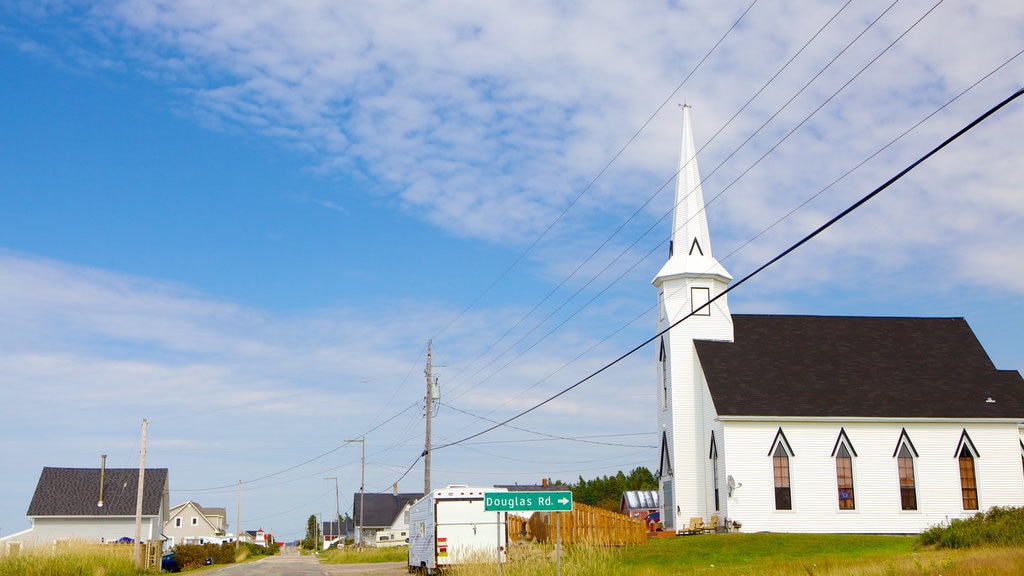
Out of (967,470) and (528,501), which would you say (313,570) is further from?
(967,470)

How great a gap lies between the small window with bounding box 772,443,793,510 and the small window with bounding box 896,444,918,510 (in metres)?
5.21

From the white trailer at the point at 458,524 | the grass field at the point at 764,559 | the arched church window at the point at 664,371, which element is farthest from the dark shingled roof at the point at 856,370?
the white trailer at the point at 458,524

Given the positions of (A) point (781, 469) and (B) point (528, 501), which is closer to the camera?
(B) point (528, 501)

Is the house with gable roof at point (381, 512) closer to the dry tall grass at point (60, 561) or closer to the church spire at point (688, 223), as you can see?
the church spire at point (688, 223)

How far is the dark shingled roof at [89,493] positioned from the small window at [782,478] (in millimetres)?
46646

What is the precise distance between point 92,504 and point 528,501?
57.0 m

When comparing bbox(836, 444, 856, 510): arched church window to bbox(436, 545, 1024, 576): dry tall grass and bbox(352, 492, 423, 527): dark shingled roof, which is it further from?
bbox(352, 492, 423, 527): dark shingled roof

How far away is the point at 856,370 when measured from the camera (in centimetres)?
4419

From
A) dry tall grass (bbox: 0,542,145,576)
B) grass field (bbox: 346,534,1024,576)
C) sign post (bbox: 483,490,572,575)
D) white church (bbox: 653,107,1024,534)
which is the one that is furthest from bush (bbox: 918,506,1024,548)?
dry tall grass (bbox: 0,542,145,576)

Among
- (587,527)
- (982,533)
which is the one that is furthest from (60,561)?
(982,533)

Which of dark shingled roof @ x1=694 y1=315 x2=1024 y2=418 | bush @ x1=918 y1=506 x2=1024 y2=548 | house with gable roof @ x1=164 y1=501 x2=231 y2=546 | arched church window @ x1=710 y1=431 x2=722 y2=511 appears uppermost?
dark shingled roof @ x1=694 y1=315 x2=1024 y2=418

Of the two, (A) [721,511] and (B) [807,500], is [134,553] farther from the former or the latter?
(B) [807,500]

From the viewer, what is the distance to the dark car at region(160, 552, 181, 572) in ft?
162

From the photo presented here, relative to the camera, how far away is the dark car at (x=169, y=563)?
49.3 m
